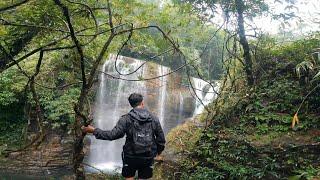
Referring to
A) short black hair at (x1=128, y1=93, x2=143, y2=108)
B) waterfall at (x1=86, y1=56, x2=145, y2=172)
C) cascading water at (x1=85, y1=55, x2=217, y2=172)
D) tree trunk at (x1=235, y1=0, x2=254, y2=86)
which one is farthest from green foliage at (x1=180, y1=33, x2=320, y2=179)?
waterfall at (x1=86, y1=56, x2=145, y2=172)

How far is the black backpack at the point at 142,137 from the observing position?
14.9ft

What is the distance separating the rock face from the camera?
1459 cm

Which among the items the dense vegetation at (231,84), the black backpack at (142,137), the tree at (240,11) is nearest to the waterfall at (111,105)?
the dense vegetation at (231,84)

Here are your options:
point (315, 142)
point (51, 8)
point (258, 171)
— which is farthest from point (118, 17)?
point (315, 142)

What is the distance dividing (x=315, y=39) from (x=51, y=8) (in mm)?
6236

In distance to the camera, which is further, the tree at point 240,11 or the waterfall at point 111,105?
the waterfall at point 111,105

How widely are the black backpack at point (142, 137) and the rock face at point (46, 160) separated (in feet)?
34.6

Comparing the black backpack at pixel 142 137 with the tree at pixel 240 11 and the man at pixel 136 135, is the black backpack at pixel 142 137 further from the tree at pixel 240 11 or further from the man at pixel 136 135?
the tree at pixel 240 11

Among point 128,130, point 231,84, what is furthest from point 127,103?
point 128,130

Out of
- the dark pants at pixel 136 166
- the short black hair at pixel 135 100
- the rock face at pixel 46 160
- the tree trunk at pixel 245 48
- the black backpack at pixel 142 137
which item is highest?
the tree trunk at pixel 245 48

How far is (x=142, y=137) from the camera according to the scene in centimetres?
459

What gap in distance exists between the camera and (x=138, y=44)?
30.5ft

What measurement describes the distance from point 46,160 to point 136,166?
39.4 feet

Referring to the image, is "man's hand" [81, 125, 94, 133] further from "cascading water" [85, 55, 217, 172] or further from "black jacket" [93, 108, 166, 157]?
"cascading water" [85, 55, 217, 172]
